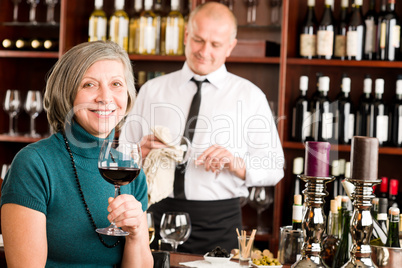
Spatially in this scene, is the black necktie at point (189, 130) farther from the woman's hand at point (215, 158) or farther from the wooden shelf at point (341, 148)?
the wooden shelf at point (341, 148)

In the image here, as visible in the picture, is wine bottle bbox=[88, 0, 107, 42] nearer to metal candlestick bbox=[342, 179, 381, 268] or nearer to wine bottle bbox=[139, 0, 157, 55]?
wine bottle bbox=[139, 0, 157, 55]

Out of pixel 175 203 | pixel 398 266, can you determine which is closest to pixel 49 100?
pixel 398 266

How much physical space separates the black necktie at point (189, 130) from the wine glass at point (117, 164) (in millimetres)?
1178

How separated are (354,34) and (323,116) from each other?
19.7 inches

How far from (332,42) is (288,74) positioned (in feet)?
1.06

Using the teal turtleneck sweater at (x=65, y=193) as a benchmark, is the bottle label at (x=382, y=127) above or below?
above

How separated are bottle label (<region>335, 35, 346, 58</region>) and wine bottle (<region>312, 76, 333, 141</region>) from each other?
20 centimetres

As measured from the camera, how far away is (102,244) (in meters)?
1.31

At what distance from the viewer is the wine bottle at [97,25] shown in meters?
3.26

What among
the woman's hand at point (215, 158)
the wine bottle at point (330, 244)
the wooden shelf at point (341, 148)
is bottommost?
the wine bottle at point (330, 244)

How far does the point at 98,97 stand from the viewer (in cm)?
132

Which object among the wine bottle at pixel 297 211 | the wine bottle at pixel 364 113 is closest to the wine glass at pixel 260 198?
the wine bottle at pixel 364 113

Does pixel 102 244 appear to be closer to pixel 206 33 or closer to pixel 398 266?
pixel 398 266

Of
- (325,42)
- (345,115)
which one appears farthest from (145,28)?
(345,115)
